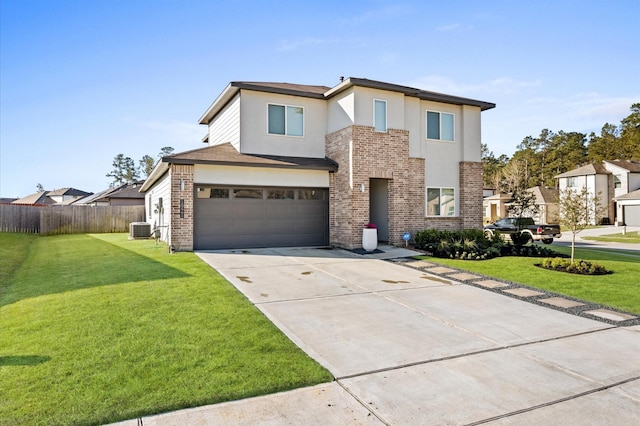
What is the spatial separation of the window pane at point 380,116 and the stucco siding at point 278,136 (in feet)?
7.50

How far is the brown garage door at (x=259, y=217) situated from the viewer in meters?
14.0

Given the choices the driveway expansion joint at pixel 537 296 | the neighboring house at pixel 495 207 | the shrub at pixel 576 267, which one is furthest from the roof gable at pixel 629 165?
the driveway expansion joint at pixel 537 296

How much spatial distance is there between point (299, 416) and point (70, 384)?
7.52 feet

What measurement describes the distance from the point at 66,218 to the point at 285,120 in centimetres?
1777

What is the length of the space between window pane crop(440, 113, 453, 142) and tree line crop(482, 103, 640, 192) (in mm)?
35332

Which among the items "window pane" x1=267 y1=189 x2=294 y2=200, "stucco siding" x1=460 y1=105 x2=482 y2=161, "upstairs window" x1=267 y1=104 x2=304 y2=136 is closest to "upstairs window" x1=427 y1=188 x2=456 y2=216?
"stucco siding" x1=460 y1=105 x2=482 y2=161

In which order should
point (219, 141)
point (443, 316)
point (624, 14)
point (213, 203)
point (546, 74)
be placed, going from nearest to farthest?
point (443, 316) → point (624, 14) → point (213, 203) → point (546, 74) → point (219, 141)

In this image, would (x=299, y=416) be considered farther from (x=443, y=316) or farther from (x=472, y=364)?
(x=443, y=316)

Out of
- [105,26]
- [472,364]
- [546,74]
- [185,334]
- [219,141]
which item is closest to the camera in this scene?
[472,364]

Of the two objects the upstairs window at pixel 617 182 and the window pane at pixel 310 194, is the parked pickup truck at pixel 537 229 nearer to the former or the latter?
the window pane at pixel 310 194

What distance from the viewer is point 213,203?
14.1 metres

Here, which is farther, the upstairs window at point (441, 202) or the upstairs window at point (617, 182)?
the upstairs window at point (617, 182)

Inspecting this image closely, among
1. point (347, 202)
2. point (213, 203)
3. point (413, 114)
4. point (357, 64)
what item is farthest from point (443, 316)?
point (357, 64)

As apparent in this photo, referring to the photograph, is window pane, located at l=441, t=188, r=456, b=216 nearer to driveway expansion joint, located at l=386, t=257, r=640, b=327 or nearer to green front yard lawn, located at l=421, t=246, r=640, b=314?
green front yard lawn, located at l=421, t=246, r=640, b=314
